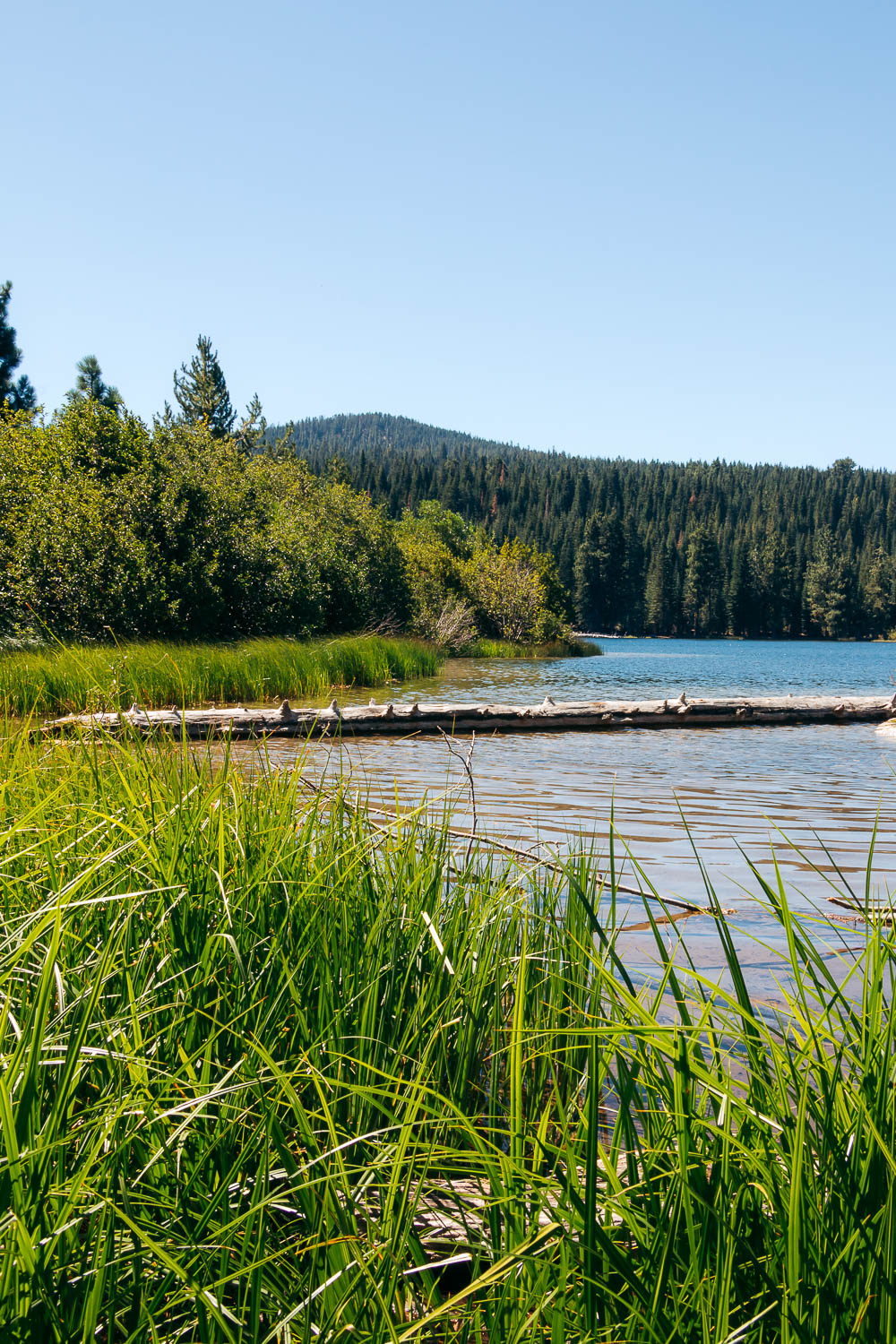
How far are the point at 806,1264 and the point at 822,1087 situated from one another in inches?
9.2

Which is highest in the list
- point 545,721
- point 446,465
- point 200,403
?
point 446,465

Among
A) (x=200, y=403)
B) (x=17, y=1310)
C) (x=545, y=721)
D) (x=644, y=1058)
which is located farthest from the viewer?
(x=200, y=403)

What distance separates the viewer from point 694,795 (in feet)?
27.8

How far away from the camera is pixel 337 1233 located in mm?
1359

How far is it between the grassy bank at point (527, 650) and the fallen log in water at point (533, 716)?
20.3m

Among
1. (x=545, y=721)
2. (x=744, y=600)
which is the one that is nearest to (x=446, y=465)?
(x=744, y=600)

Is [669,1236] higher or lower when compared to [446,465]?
lower

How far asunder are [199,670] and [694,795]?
8.51 metres

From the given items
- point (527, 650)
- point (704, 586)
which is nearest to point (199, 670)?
point (527, 650)

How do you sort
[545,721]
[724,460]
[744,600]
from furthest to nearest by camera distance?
[724,460] → [744,600] → [545,721]

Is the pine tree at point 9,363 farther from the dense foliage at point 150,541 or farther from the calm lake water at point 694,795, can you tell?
the calm lake water at point 694,795

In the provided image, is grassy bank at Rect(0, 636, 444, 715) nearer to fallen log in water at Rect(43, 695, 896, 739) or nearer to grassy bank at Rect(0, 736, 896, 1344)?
fallen log in water at Rect(43, 695, 896, 739)

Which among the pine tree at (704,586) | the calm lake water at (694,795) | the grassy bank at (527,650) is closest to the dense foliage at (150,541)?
the calm lake water at (694,795)

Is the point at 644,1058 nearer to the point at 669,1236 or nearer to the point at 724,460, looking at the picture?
the point at 669,1236
